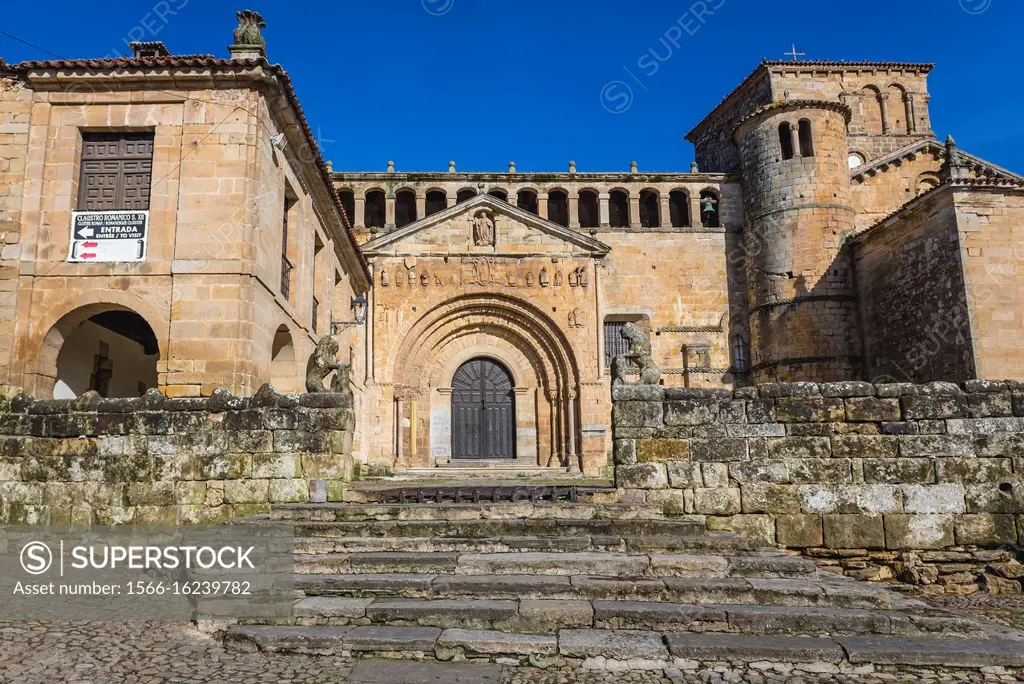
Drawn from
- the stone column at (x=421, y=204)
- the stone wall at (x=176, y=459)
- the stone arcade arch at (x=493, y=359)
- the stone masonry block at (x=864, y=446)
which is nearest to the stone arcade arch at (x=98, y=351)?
the stone wall at (x=176, y=459)

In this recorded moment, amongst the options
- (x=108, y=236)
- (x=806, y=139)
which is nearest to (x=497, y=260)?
(x=806, y=139)

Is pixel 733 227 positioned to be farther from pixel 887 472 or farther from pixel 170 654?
pixel 170 654

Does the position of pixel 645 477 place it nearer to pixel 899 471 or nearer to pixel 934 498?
pixel 899 471

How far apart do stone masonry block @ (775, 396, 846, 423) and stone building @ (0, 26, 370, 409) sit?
7399mm

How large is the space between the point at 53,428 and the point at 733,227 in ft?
67.0

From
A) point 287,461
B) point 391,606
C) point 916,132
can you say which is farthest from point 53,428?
point 916,132

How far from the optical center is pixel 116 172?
35.8 ft

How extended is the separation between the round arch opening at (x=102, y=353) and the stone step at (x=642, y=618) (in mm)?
7494

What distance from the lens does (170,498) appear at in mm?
7473

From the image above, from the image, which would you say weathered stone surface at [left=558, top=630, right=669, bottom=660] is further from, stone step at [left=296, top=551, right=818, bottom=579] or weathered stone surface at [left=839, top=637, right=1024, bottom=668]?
weathered stone surface at [left=839, top=637, right=1024, bottom=668]

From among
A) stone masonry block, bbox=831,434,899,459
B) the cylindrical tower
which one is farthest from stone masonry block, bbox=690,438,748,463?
the cylindrical tower

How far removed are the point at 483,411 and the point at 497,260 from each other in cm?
449

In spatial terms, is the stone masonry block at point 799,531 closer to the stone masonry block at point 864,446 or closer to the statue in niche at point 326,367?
the stone masonry block at point 864,446

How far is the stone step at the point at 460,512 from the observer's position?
7.03 m
